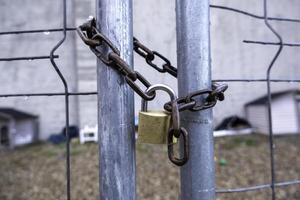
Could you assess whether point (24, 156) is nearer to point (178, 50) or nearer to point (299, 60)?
→ point (178, 50)

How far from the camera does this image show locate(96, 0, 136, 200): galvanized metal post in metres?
0.43

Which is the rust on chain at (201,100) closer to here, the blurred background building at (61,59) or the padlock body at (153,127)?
the padlock body at (153,127)

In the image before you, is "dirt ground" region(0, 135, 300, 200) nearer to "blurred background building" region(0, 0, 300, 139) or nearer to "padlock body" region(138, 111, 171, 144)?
"blurred background building" region(0, 0, 300, 139)

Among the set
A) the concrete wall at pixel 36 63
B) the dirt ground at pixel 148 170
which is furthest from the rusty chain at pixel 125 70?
the concrete wall at pixel 36 63

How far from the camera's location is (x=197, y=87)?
460mm

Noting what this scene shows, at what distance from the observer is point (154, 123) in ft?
1.33

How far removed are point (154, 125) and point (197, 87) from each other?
0.31 feet

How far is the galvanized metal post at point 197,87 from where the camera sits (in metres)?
0.46

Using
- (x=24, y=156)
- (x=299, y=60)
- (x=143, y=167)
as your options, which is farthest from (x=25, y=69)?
(x=299, y=60)

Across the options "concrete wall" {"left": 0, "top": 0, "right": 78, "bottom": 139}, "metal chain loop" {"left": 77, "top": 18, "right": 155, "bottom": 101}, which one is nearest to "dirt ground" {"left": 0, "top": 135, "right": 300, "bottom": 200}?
"concrete wall" {"left": 0, "top": 0, "right": 78, "bottom": 139}

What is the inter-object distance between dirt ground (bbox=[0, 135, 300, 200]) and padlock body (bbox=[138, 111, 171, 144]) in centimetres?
142

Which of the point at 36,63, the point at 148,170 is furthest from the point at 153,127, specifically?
the point at 36,63

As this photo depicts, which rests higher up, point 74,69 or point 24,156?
point 74,69

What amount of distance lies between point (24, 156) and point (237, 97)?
307 centimetres
